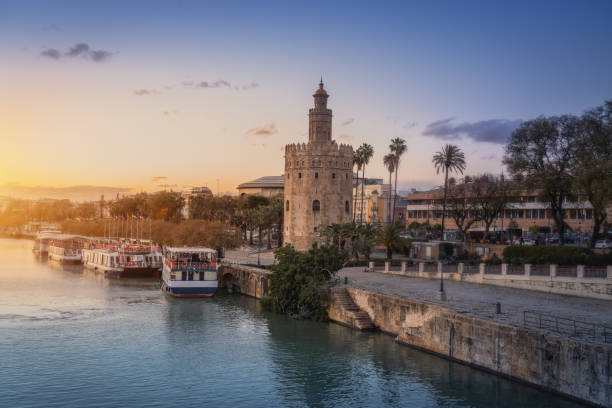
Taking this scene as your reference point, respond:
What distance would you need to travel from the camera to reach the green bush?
4417 centimetres

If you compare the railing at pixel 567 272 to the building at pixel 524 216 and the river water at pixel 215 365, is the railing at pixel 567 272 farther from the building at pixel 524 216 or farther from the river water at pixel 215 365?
the building at pixel 524 216

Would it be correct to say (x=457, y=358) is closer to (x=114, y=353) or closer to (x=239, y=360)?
(x=239, y=360)

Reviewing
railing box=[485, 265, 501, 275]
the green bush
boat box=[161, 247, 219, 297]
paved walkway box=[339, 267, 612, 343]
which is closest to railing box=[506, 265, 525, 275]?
railing box=[485, 265, 501, 275]

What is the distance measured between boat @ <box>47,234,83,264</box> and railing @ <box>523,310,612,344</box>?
8715cm

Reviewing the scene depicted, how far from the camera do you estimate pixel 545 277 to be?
133 feet

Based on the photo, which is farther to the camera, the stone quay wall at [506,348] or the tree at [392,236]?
the tree at [392,236]

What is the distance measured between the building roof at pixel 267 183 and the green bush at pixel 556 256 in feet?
371

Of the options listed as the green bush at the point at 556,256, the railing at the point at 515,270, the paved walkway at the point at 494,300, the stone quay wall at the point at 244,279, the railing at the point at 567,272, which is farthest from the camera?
the stone quay wall at the point at 244,279

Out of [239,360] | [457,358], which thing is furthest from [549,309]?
[239,360]

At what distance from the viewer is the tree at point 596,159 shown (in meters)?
40.3

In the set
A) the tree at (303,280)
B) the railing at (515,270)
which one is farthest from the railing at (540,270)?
the tree at (303,280)

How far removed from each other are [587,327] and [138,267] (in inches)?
2385

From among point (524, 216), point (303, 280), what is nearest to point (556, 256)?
point (303, 280)

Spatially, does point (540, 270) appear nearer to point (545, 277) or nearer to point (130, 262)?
point (545, 277)
